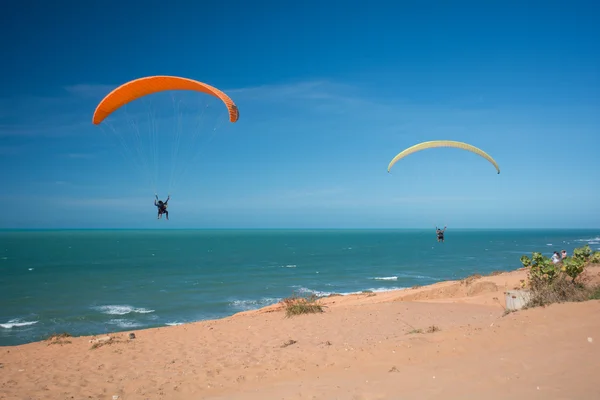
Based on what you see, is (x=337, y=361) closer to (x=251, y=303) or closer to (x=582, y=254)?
(x=582, y=254)

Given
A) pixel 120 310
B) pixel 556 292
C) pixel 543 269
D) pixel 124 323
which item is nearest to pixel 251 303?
pixel 124 323

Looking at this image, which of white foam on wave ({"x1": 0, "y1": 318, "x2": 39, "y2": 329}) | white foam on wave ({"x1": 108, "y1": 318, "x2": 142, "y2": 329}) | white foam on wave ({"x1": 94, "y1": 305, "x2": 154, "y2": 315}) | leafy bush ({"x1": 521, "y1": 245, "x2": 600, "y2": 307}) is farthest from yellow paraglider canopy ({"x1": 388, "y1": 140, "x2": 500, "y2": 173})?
white foam on wave ({"x1": 0, "y1": 318, "x2": 39, "y2": 329})

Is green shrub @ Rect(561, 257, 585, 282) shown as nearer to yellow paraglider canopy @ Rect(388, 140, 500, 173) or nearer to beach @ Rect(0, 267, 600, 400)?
beach @ Rect(0, 267, 600, 400)

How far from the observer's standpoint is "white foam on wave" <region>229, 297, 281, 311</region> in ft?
86.4

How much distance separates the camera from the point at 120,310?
26.0 meters

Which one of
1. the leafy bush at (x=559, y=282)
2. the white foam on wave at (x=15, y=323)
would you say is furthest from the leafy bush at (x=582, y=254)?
the white foam on wave at (x=15, y=323)

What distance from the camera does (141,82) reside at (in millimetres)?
13102

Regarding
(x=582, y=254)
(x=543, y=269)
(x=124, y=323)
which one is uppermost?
(x=582, y=254)

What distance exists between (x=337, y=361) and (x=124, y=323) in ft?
59.9

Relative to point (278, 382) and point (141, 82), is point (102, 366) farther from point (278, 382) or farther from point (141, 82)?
point (141, 82)

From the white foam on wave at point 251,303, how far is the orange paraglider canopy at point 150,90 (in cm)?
1589

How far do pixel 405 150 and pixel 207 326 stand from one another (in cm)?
1212

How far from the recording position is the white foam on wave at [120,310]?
2534cm

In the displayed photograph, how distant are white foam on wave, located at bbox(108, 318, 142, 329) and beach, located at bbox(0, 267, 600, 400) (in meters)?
8.10
